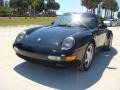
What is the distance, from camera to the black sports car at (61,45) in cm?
470

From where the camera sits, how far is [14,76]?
4.88 meters

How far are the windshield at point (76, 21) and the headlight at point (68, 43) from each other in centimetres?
134

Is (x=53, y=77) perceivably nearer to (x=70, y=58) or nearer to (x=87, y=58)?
(x=70, y=58)

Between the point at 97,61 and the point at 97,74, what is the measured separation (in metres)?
1.32

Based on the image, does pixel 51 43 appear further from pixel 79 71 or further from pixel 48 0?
pixel 48 0

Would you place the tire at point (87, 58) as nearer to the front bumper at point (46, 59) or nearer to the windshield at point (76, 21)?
the front bumper at point (46, 59)

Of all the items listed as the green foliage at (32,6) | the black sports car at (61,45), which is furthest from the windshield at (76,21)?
the green foliage at (32,6)

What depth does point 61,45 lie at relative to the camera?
481cm

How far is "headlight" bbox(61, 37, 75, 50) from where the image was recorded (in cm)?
475

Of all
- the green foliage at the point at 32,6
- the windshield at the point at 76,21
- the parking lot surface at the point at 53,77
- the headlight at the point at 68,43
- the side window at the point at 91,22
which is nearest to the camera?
the parking lot surface at the point at 53,77

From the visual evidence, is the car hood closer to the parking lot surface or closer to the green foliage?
the parking lot surface

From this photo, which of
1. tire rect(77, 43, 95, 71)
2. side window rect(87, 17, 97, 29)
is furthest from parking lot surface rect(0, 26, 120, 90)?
side window rect(87, 17, 97, 29)

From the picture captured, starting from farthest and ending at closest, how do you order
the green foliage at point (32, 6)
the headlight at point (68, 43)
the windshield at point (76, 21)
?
the green foliage at point (32, 6) → the windshield at point (76, 21) → the headlight at point (68, 43)

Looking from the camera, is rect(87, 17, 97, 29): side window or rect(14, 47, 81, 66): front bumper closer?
rect(14, 47, 81, 66): front bumper
